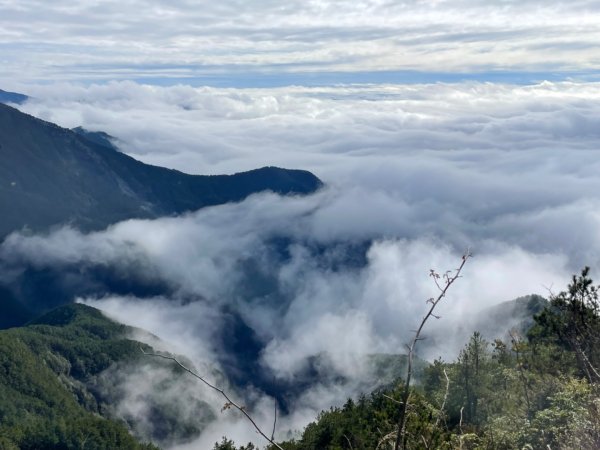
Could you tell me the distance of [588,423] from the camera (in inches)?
571

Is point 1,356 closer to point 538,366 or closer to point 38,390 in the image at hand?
point 38,390

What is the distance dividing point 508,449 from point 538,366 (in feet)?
90.9

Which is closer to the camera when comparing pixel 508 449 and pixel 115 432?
pixel 508 449

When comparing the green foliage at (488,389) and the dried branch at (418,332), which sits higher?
the dried branch at (418,332)

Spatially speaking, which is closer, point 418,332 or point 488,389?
point 418,332

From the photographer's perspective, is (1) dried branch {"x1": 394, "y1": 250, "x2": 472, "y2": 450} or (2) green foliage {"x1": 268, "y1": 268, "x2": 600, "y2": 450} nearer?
(1) dried branch {"x1": 394, "y1": 250, "x2": 472, "y2": 450}

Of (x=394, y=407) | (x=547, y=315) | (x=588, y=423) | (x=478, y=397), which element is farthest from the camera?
(x=478, y=397)

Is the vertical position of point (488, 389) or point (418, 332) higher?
point (418, 332)

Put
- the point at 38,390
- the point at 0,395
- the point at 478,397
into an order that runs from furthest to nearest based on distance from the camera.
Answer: the point at 38,390 < the point at 0,395 < the point at 478,397

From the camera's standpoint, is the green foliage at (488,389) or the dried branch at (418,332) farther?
the green foliage at (488,389)

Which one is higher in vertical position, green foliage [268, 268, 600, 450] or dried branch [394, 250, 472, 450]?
dried branch [394, 250, 472, 450]

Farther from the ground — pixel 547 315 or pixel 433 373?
pixel 547 315

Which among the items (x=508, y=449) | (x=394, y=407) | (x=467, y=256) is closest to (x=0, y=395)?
(x=394, y=407)

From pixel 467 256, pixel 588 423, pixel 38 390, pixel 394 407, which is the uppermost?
pixel 467 256
